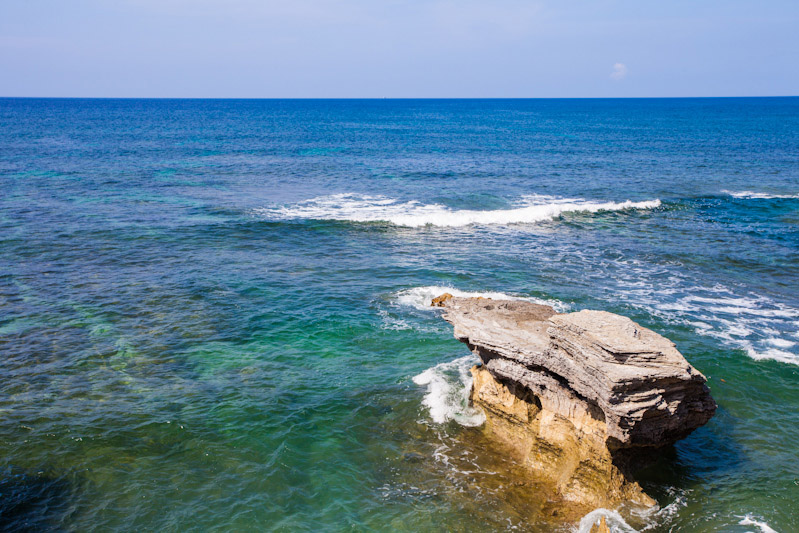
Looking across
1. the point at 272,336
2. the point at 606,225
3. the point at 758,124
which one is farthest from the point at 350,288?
the point at 758,124

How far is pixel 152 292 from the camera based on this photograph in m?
30.8

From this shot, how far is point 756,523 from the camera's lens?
15.3 m

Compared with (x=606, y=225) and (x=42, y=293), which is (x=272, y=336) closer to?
(x=42, y=293)

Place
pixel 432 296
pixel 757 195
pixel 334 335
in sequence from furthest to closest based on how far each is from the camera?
pixel 757 195, pixel 432 296, pixel 334 335

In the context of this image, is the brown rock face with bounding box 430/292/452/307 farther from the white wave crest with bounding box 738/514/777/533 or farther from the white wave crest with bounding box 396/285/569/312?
the white wave crest with bounding box 738/514/777/533

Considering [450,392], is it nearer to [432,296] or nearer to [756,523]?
[432,296]

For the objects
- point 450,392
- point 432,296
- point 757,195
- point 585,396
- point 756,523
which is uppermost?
point 757,195

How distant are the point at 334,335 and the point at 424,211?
26126 mm

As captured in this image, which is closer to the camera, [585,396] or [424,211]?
[585,396]

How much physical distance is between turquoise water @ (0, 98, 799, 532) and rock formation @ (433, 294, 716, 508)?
118 cm

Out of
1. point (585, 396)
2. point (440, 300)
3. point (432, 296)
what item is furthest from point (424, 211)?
point (585, 396)

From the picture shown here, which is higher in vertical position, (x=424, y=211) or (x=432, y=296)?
(x=424, y=211)

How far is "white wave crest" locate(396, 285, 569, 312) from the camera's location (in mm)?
29656

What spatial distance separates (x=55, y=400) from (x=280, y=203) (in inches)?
1307
